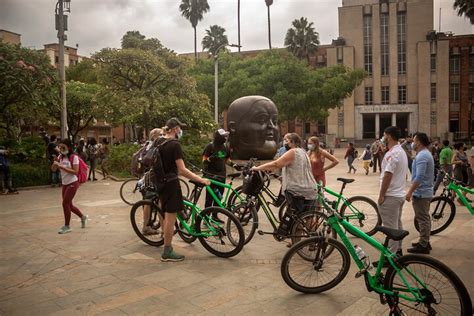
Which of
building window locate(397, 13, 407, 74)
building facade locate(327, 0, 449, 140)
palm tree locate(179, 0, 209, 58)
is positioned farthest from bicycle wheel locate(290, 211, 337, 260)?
palm tree locate(179, 0, 209, 58)

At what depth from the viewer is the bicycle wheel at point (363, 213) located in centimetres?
689

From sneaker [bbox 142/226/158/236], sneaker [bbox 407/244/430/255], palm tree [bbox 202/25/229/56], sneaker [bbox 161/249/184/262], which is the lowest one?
sneaker [bbox 407/244/430/255]

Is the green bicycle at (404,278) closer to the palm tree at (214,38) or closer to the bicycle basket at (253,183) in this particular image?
the bicycle basket at (253,183)

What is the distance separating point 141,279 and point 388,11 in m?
52.4

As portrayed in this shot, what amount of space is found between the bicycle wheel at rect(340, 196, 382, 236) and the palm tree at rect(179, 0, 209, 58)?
57870mm

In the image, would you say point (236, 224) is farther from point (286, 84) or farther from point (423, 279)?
point (286, 84)

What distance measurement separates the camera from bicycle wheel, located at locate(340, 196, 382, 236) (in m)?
6.89

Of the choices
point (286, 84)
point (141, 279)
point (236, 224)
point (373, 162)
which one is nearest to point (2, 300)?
point (141, 279)

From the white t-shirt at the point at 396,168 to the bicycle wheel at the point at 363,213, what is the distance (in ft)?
5.63

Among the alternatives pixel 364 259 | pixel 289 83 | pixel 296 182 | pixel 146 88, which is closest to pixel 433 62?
pixel 289 83

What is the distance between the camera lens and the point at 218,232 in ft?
19.2

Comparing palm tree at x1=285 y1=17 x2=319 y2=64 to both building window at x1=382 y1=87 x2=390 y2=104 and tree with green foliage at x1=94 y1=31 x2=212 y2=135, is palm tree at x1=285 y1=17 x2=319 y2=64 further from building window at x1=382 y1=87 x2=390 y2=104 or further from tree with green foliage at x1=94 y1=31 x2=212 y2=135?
tree with green foliage at x1=94 y1=31 x2=212 y2=135

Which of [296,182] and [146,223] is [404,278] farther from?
[146,223]

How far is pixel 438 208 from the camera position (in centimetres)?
711
